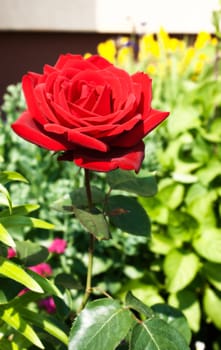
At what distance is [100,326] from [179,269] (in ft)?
3.94

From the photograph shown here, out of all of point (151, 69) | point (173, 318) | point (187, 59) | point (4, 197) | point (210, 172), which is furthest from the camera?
point (187, 59)

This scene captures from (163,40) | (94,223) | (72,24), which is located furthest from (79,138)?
(72,24)

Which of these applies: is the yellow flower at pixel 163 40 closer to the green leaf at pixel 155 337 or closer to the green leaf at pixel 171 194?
the green leaf at pixel 171 194

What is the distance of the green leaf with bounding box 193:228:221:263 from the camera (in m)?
2.22

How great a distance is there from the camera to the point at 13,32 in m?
4.52

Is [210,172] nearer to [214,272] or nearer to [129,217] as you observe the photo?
[214,272]

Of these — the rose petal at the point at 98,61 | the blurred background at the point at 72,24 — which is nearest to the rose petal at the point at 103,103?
the rose petal at the point at 98,61

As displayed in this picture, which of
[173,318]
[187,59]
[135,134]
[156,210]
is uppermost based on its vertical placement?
[135,134]

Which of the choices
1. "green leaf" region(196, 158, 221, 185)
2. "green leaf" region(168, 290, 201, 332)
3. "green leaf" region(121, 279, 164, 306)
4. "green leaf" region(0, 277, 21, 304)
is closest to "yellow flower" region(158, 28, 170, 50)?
"green leaf" region(196, 158, 221, 185)

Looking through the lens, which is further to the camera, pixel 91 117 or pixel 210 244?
pixel 210 244

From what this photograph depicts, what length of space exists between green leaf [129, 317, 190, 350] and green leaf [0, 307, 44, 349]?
23cm

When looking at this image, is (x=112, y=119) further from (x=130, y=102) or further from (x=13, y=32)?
(x=13, y=32)

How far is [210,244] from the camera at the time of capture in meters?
2.25

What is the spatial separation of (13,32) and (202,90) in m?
2.56
